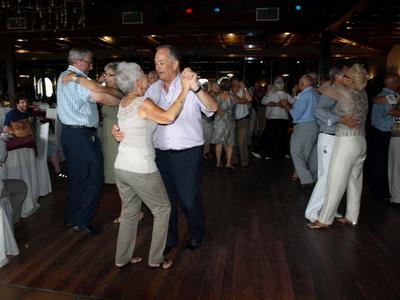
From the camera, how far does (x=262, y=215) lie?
4.09 metres

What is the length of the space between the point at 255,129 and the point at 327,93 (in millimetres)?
7886

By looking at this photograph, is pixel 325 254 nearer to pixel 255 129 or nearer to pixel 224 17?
pixel 224 17

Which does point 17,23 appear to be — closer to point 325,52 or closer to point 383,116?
point 325,52

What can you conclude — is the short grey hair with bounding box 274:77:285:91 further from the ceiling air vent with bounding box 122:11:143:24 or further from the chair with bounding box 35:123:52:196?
the chair with bounding box 35:123:52:196

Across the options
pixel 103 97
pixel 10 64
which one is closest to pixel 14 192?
pixel 103 97

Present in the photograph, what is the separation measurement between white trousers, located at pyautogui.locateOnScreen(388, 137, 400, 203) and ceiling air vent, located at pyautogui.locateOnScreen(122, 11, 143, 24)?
593 centimetres

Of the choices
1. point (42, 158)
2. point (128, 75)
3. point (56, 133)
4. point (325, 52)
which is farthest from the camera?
point (325, 52)

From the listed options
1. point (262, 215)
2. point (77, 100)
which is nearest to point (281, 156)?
point (262, 215)

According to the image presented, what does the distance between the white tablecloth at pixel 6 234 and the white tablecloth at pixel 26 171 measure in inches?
33.3

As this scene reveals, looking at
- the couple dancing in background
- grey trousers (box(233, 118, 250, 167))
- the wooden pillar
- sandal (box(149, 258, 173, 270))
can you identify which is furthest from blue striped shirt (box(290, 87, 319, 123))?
the wooden pillar

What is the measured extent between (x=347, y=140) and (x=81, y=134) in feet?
7.69

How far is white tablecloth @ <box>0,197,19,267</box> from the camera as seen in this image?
285cm

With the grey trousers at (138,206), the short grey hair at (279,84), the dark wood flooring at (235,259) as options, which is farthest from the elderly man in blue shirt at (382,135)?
the grey trousers at (138,206)

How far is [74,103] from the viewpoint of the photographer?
323 centimetres
